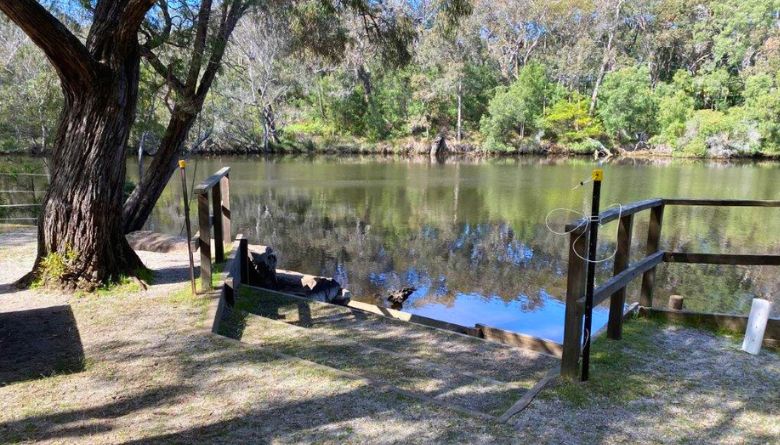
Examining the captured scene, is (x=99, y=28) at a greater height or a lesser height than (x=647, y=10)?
lesser

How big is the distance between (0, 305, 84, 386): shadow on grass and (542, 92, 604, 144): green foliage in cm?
4426

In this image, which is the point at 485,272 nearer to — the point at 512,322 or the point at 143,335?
the point at 512,322

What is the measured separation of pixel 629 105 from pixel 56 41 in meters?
44.7

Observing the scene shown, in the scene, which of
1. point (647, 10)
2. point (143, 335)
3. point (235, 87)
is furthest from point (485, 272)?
point (647, 10)

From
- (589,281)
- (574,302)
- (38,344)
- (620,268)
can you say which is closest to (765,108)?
(620,268)

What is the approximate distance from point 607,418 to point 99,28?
17.5 ft

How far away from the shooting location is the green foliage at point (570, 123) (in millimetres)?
44906

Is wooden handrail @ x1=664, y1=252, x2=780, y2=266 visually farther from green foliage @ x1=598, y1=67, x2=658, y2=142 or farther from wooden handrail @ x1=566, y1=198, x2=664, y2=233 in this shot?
green foliage @ x1=598, y1=67, x2=658, y2=142

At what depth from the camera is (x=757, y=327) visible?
3977 millimetres

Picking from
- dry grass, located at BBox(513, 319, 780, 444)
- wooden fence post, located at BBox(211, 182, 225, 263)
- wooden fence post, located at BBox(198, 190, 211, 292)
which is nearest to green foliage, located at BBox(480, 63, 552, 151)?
wooden fence post, located at BBox(211, 182, 225, 263)

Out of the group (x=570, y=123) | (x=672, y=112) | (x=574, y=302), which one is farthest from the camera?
(x=570, y=123)

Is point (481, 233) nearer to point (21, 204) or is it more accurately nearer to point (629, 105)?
point (21, 204)

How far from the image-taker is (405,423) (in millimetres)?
2885

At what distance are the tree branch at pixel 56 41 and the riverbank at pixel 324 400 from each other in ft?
7.48
